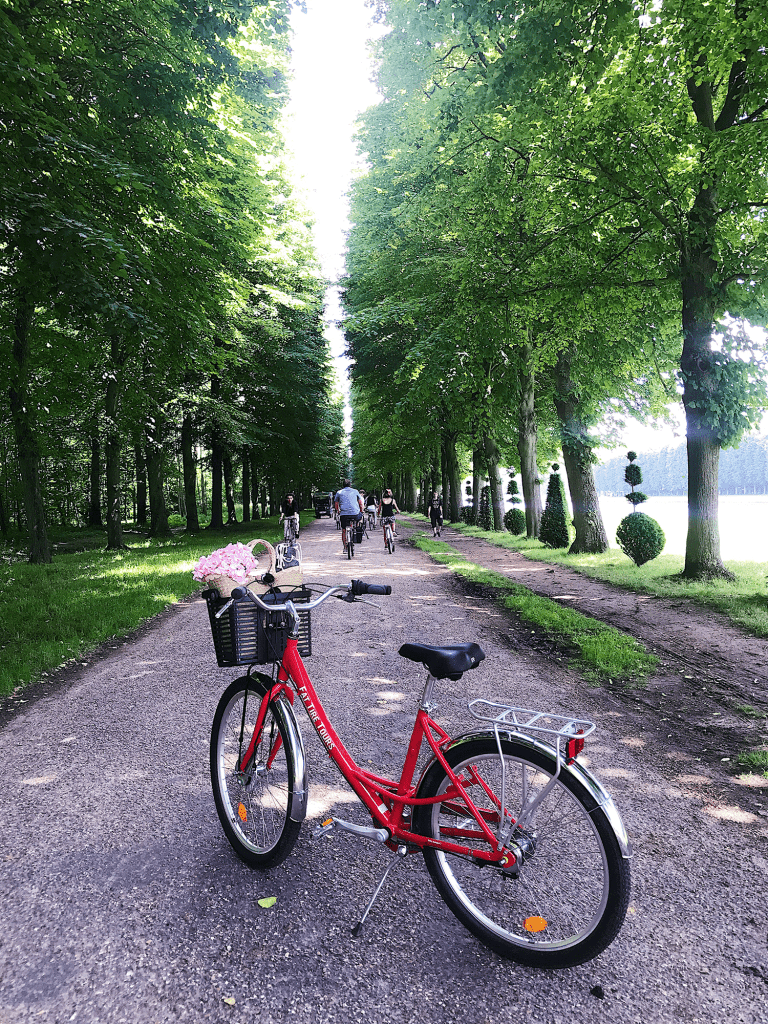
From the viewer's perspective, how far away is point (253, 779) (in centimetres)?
300

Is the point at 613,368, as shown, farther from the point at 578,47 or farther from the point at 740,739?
the point at 740,739

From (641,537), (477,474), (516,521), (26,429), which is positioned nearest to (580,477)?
(641,537)

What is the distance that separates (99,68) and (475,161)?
21.3 feet

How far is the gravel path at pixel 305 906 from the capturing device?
212 centimetres

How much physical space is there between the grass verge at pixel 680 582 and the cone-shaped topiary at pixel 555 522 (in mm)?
1122

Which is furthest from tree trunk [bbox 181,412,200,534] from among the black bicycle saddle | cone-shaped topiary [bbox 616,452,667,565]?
the black bicycle saddle

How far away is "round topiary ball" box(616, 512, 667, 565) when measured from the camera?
41.4ft

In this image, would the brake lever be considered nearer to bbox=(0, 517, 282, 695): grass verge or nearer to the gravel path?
the gravel path

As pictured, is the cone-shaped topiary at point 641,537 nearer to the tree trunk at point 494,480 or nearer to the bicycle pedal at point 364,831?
the tree trunk at point 494,480

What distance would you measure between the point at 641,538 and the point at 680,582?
8.10ft

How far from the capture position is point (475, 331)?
41.2 ft

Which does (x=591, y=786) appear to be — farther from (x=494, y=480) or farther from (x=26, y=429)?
(x=494, y=480)

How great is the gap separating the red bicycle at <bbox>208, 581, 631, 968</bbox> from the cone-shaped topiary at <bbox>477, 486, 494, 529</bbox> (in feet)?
80.4

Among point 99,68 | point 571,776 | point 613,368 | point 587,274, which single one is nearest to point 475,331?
point 587,274
